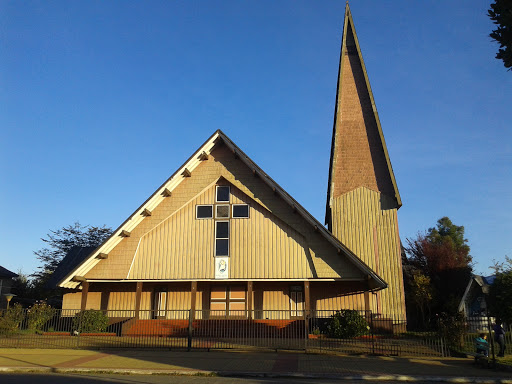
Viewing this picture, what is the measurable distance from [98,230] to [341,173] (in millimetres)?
37570

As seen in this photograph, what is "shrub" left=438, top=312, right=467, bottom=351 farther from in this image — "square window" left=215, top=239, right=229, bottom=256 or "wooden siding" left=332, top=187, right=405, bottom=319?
"square window" left=215, top=239, right=229, bottom=256

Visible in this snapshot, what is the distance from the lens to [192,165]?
82.4 feet

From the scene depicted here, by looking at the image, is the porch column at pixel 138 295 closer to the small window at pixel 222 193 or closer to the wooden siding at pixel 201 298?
the wooden siding at pixel 201 298

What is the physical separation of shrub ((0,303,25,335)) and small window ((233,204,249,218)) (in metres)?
11.2

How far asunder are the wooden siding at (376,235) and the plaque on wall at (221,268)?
23.3 feet

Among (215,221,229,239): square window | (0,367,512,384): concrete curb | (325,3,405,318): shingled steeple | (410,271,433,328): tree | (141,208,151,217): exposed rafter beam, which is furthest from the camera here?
(410,271,433,328): tree

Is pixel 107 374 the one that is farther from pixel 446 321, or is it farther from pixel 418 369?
pixel 446 321

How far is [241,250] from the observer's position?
76.3ft

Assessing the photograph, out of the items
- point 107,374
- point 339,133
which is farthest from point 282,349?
point 339,133

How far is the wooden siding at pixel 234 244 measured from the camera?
74.2 feet

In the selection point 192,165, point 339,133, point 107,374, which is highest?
point 339,133

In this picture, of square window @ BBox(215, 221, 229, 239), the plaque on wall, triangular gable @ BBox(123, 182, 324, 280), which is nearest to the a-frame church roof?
triangular gable @ BBox(123, 182, 324, 280)

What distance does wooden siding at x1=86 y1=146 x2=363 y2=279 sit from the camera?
74.2 feet

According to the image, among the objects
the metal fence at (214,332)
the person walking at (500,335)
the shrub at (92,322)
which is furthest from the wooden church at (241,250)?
the person walking at (500,335)
